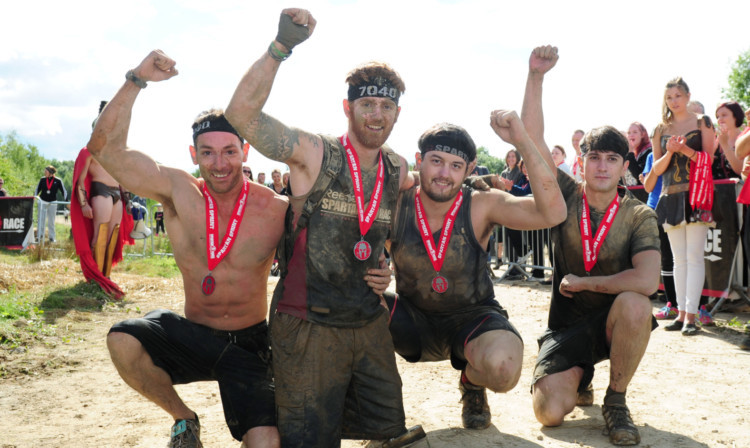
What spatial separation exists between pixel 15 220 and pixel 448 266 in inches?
596

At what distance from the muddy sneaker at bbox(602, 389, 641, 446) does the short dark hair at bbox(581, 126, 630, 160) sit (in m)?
1.73

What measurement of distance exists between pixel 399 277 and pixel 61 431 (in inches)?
96.7

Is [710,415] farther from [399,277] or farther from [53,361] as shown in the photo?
[53,361]

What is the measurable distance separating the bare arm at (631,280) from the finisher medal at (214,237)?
2329mm

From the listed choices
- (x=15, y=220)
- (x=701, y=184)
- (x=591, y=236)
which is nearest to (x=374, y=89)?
(x=591, y=236)

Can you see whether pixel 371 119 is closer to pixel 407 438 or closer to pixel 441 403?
pixel 407 438

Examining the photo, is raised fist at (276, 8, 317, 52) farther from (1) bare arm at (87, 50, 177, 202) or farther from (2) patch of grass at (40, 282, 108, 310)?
(2) patch of grass at (40, 282, 108, 310)

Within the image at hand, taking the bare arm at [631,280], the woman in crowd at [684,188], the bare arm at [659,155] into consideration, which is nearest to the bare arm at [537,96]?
the bare arm at [631,280]

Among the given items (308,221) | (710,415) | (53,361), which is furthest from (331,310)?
(53,361)

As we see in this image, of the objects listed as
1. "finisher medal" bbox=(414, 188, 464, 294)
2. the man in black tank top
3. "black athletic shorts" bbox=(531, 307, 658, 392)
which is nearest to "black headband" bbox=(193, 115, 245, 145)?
the man in black tank top

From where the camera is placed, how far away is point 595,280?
13.7ft

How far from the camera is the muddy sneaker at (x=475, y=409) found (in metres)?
3.97

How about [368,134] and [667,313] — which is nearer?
[368,134]

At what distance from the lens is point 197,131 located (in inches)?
149
